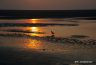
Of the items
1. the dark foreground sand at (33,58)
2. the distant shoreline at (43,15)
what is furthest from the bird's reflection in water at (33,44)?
the distant shoreline at (43,15)

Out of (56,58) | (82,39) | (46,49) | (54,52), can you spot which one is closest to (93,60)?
(56,58)

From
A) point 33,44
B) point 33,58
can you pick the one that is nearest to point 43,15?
point 33,44

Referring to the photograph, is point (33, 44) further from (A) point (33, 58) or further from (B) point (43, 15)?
(B) point (43, 15)

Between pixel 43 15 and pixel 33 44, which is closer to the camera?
pixel 33 44

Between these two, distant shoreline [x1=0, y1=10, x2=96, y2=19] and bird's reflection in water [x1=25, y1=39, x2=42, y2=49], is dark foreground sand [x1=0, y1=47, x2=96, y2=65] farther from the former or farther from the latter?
distant shoreline [x1=0, y1=10, x2=96, y2=19]

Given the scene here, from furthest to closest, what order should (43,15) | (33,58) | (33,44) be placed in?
1. (43,15)
2. (33,44)
3. (33,58)

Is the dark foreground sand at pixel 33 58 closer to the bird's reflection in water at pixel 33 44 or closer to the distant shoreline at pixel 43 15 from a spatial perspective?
the bird's reflection in water at pixel 33 44

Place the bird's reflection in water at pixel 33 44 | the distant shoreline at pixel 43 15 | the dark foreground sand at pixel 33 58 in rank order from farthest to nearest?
the distant shoreline at pixel 43 15 < the bird's reflection in water at pixel 33 44 < the dark foreground sand at pixel 33 58

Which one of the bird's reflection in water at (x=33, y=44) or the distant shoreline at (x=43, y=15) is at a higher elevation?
the distant shoreline at (x=43, y=15)

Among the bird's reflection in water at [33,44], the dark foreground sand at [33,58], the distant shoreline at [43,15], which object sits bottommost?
the dark foreground sand at [33,58]

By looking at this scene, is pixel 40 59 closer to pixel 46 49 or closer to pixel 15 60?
pixel 15 60

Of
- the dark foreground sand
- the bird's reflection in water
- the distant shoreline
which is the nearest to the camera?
the dark foreground sand

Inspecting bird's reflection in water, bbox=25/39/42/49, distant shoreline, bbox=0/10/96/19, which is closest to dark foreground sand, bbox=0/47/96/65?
bird's reflection in water, bbox=25/39/42/49

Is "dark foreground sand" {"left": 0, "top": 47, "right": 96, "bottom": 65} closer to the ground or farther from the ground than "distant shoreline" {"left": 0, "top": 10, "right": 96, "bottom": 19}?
closer to the ground
